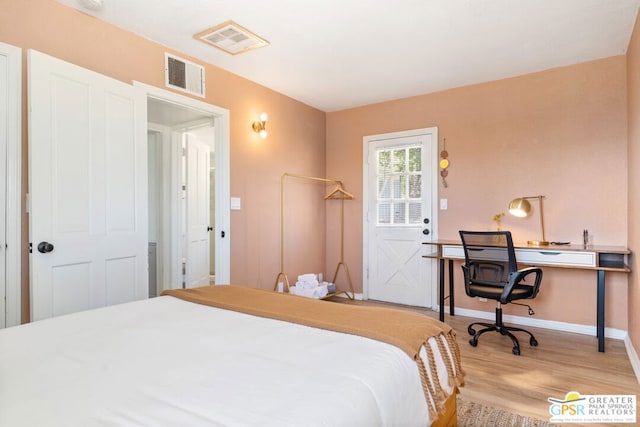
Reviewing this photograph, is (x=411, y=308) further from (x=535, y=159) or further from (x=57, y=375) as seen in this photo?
(x=57, y=375)

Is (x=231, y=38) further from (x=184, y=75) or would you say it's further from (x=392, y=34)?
(x=392, y=34)

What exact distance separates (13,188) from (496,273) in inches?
136

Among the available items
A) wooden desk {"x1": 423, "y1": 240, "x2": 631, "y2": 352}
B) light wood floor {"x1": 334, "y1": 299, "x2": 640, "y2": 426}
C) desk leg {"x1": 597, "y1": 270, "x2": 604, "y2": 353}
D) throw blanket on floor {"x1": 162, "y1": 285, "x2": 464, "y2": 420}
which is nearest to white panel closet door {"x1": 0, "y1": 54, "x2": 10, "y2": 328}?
throw blanket on floor {"x1": 162, "y1": 285, "x2": 464, "y2": 420}

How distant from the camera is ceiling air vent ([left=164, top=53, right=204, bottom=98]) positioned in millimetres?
3014

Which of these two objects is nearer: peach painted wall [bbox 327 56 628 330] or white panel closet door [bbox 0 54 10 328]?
white panel closet door [bbox 0 54 10 328]

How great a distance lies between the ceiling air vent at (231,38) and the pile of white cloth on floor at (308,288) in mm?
2494

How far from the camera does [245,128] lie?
147 inches

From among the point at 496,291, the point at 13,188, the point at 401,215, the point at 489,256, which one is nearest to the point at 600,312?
the point at 496,291

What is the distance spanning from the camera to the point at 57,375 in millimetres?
1039

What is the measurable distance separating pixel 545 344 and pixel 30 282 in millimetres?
3769

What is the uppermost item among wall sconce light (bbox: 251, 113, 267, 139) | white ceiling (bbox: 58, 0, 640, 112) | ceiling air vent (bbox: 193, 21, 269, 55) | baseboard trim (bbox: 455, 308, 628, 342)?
white ceiling (bbox: 58, 0, 640, 112)

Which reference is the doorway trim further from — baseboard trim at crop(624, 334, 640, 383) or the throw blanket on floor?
baseboard trim at crop(624, 334, 640, 383)

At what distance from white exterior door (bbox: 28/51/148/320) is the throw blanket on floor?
0.77 meters

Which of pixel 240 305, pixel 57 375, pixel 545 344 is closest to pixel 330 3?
pixel 240 305
